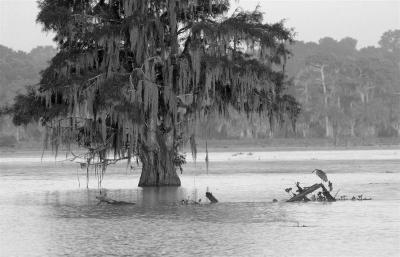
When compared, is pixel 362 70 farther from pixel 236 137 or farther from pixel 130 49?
pixel 130 49

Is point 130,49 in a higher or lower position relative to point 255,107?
higher

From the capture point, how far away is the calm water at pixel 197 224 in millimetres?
14562

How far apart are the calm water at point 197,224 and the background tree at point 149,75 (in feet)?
6.25

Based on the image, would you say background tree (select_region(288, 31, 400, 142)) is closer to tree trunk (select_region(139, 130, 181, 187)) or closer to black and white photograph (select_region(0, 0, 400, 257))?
black and white photograph (select_region(0, 0, 400, 257))

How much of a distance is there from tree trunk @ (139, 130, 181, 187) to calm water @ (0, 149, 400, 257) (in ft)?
2.32

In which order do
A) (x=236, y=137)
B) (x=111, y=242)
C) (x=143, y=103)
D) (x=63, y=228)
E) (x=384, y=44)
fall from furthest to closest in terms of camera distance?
1. (x=384, y=44)
2. (x=236, y=137)
3. (x=143, y=103)
4. (x=63, y=228)
5. (x=111, y=242)

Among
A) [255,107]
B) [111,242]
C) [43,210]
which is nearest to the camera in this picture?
[111,242]

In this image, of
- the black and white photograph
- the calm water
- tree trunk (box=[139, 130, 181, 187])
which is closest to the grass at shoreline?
the black and white photograph

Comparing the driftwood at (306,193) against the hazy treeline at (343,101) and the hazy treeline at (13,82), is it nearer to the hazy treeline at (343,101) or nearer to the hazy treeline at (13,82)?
the hazy treeline at (13,82)

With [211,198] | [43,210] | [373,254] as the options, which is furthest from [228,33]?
[373,254]

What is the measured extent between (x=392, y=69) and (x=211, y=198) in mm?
92398

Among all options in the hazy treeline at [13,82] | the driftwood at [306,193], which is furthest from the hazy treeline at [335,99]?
the driftwood at [306,193]

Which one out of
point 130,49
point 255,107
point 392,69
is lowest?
point 255,107

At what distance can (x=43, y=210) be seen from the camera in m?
21.7
